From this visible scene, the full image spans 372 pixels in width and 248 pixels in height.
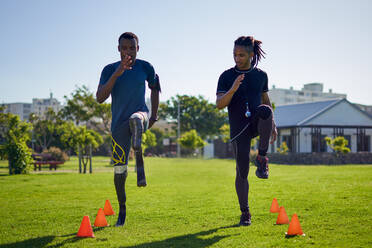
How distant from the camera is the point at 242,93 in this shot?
5.57 m

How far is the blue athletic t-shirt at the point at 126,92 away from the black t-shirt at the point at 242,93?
115 centimetres

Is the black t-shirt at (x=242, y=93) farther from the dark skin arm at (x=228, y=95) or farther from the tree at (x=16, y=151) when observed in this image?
the tree at (x=16, y=151)

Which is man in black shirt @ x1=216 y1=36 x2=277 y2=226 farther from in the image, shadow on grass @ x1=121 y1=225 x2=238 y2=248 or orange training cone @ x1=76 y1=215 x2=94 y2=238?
orange training cone @ x1=76 y1=215 x2=94 y2=238

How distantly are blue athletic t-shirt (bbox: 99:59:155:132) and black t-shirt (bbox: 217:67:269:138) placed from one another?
3.76ft

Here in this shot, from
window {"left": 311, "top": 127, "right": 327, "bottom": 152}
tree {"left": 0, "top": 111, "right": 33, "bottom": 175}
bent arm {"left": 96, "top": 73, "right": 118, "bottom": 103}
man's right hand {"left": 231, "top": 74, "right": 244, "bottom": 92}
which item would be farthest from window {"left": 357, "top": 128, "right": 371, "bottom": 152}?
bent arm {"left": 96, "top": 73, "right": 118, "bottom": 103}

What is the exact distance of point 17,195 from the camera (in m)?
10.2

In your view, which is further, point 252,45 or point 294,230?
point 252,45

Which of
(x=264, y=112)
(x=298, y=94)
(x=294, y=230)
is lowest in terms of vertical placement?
(x=294, y=230)

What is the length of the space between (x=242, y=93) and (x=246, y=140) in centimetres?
68

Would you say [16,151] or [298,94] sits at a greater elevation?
[298,94]

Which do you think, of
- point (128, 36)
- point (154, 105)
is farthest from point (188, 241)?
point (128, 36)

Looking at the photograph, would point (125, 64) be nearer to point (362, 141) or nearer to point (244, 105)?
point (244, 105)

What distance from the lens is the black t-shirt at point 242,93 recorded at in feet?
18.1

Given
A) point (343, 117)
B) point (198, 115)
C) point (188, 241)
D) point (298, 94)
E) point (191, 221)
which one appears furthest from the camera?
point (298, 94)
